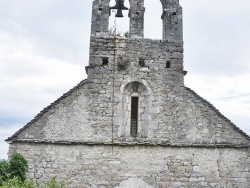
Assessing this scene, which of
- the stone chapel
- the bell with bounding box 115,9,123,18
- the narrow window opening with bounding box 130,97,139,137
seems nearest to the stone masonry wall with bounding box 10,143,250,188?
the stone chapel

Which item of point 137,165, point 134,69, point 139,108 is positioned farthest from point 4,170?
point 134,69

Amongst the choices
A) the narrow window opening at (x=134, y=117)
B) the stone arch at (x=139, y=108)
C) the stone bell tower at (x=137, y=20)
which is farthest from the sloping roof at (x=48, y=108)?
the stone bell tower at (x=137, y=20)

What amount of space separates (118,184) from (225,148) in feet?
9.84

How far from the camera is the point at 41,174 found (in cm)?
988

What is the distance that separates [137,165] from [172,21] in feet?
14.2

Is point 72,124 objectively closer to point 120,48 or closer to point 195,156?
point 120,48

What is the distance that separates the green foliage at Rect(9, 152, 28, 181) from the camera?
9.52 meters

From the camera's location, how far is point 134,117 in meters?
10.7

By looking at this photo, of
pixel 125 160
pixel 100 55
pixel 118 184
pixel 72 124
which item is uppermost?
pixel 100 55

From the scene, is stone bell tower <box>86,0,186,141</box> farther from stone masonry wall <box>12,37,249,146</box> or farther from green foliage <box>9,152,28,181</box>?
green foliage <box>9,152,28,181</box>

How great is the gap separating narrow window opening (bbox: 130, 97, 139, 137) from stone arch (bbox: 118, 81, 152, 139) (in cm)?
10

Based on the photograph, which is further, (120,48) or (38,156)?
(120,48)

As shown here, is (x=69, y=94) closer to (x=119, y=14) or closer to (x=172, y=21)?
(x=119, y=14)

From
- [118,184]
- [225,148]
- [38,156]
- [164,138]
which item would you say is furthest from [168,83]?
[38,156]
